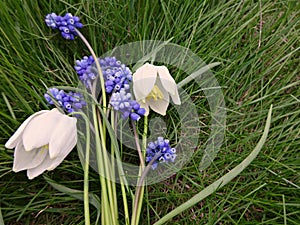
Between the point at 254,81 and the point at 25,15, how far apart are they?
1.67 feet

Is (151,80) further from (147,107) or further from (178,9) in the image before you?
(178,9)

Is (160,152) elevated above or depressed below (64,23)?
below

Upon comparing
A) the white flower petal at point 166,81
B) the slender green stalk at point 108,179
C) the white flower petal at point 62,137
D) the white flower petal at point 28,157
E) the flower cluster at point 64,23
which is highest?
the flower cluster at point 64,23

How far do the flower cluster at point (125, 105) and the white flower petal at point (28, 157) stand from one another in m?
0.15

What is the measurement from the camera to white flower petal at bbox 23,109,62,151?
31.5 inches

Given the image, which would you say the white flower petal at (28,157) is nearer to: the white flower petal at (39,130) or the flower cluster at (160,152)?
the white flower petal at (39,130)

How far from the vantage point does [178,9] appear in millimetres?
1168

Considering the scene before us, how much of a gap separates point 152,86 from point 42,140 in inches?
8.5

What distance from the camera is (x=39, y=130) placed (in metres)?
0.81

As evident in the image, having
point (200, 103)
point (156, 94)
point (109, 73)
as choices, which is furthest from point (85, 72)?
A: point (200, 103)

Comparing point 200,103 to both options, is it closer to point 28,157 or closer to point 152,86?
point 152,86

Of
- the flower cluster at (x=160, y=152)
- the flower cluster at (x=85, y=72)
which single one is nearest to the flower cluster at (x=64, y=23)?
the flower cluster at (x=85, y=72)

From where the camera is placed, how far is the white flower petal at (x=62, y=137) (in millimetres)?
806

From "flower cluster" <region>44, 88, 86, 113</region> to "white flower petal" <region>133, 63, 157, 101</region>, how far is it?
0.34 feet
